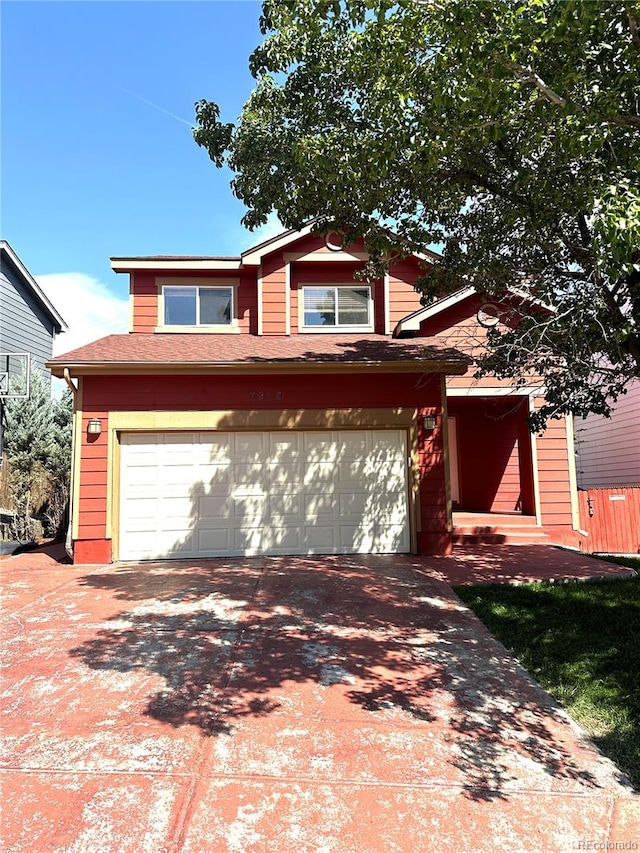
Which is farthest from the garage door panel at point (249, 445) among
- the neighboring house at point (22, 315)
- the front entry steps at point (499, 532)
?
the neighboring house at point (22, 315)

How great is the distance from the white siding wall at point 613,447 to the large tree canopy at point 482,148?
8250 millimetres

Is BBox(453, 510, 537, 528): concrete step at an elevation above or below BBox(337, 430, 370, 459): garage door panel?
below

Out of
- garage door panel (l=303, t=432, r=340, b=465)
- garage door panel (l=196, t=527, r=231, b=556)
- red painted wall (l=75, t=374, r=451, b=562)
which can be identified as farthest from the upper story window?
garage door panel (l=196, t=527, r=231, b=556)

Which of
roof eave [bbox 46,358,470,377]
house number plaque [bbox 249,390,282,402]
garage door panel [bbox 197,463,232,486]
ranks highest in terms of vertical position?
roof eave [bbox 46,358,470,377]

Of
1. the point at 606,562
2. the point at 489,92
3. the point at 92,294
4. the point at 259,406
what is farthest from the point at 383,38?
the point at 92,294

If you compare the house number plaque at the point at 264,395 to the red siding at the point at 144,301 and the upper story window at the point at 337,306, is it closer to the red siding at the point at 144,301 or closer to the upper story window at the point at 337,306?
the upper story window at the point at 337,306

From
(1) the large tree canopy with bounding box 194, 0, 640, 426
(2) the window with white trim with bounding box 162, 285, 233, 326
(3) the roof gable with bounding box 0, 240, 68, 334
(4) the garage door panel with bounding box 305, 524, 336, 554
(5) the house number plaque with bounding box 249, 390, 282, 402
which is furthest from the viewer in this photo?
(3) the roof gable with bounding box 0, 240, 68, 334

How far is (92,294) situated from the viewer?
3081cm

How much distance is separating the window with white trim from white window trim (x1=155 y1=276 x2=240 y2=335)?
46 millimetres

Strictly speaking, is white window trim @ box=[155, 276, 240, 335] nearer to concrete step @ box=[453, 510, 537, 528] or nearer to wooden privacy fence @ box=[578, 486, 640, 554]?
concrete step @ box=[453, 510, 537, 528]

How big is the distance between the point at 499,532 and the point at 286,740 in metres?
8.35

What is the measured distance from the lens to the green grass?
358cm

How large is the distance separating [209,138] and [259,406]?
428 centimetres

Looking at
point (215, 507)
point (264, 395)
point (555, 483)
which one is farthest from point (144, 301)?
point (555, 483)
